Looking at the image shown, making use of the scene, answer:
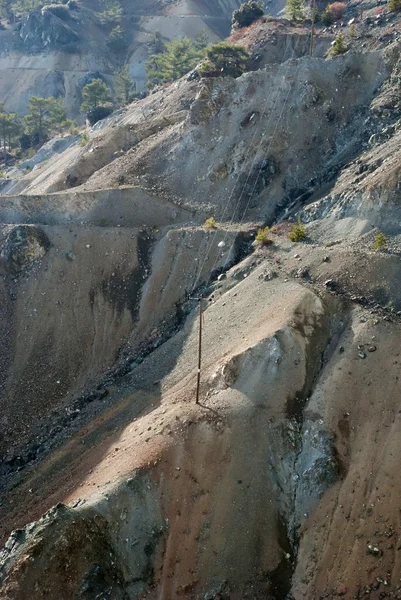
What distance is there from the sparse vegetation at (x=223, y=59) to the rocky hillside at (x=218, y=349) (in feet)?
16.8

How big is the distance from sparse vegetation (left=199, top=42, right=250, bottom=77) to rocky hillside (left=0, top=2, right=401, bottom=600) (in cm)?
513

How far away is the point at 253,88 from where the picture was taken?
148 ft

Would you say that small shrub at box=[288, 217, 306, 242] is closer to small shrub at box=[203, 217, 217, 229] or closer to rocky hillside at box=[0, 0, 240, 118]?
small shrub at box=[203, 217, 217, 229]

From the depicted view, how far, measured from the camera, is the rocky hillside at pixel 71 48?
322 ft

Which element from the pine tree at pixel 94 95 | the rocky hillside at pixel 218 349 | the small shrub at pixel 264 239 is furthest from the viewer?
the pine tree at pixel 94 95

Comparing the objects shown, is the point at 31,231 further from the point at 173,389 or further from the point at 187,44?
the point at 187,44

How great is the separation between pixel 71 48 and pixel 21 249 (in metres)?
83.6

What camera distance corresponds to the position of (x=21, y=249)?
35.6 m

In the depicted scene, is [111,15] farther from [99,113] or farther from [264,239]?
[264,239]

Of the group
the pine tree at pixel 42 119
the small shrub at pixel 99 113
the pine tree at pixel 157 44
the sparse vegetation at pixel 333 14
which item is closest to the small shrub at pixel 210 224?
the sparse vegetation at pixel 333 14

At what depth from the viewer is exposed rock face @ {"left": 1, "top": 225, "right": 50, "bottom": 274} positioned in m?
35.5

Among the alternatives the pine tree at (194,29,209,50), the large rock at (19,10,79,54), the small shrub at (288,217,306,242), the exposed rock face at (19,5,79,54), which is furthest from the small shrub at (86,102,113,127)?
the small shrub at (288,217,306,242)

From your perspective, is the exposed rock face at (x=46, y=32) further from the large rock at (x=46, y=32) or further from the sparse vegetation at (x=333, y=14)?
the sparse vegetation at (x=333, y=14)

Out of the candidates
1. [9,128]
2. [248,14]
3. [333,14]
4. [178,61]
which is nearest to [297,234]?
[333,14]
